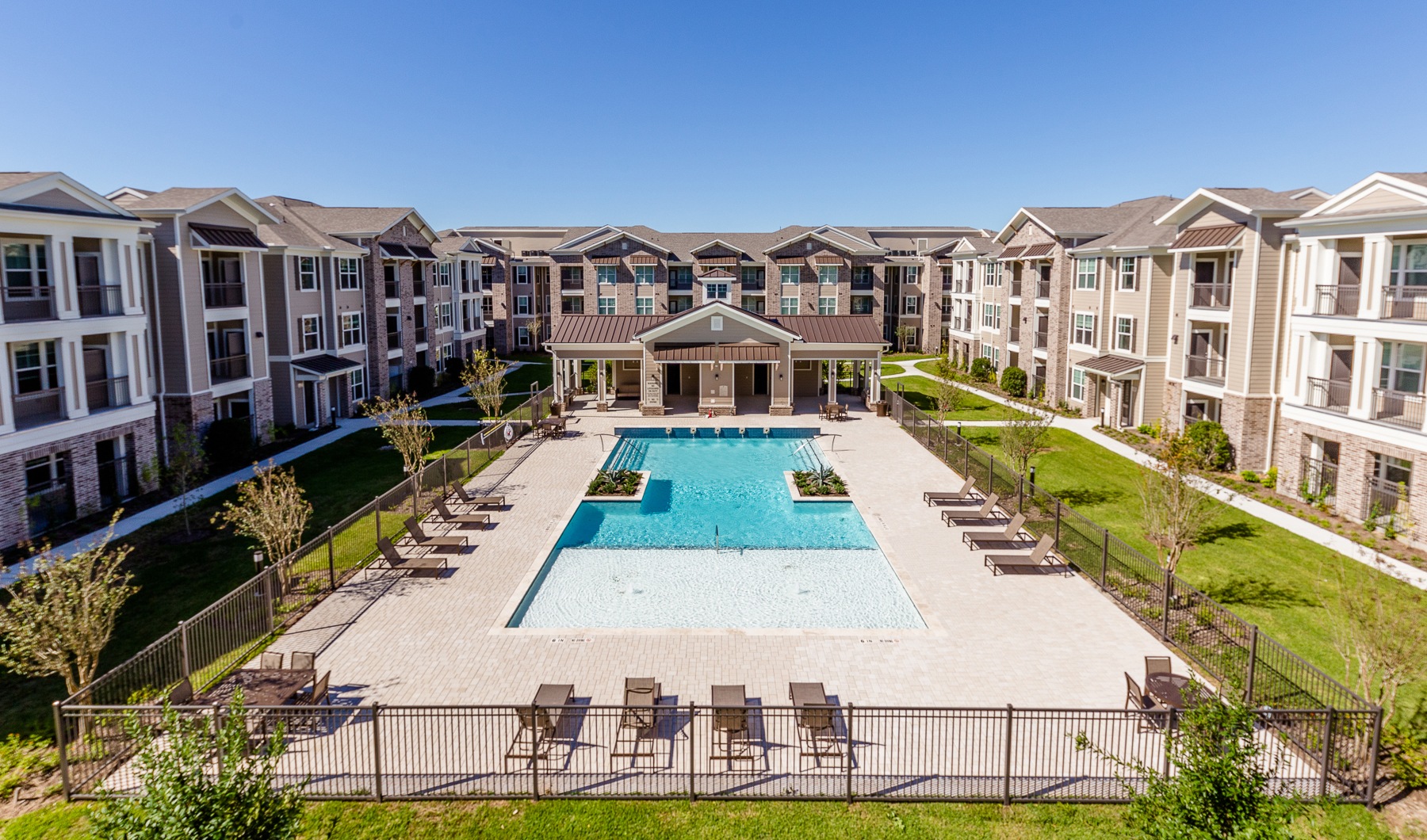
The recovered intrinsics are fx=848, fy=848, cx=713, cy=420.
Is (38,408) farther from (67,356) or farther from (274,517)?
(274,517)

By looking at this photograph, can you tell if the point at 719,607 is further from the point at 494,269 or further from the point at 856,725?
the point at 494,269

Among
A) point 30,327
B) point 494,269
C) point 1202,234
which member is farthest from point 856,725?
point 494,269

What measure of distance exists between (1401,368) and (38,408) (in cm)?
3627

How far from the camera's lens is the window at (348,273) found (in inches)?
1588

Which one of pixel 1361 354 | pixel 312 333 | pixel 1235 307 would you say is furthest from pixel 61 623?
pixel 1235 307

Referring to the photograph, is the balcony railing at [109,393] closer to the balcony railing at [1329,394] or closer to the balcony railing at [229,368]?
the balcony railing at [229,368]

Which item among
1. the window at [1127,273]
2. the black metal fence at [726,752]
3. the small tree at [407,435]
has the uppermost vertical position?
the window at [1127,273]

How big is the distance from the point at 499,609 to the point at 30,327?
50.2 ft

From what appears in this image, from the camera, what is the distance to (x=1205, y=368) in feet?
103

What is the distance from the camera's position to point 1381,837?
1018 centimetres

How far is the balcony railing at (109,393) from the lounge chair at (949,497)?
24.1 metres

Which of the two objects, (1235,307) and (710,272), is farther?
(710,272)

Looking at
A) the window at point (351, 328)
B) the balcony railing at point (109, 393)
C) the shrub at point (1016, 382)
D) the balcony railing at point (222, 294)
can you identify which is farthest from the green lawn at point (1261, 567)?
the window at point (351, 328)

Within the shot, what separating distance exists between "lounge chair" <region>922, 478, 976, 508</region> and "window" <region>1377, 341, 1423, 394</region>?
1085cm
